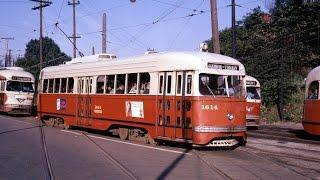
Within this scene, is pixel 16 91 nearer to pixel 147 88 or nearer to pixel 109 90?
pixel 109 90

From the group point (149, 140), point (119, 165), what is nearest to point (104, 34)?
point (149, 140)

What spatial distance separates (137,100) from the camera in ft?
58.7

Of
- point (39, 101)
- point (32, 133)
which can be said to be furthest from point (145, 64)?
point (39, 101)

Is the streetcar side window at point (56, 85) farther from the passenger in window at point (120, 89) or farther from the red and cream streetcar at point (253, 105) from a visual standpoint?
the red and cream streetcar at point (253, 105)

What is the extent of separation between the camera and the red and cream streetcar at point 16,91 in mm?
35781

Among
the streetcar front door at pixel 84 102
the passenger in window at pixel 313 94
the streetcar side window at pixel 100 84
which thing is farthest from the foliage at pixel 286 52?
the streetcar side window at pixel 100 84

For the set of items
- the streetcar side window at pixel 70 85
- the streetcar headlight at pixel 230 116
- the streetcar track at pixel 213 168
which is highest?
the streetcar side window at pixel 70 85

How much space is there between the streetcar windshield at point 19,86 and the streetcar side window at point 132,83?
19.4 m

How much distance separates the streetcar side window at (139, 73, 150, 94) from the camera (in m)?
17.4

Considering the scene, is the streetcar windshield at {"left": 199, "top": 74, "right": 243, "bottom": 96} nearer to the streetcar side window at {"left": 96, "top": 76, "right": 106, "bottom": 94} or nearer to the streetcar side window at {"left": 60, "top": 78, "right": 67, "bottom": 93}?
the streetcar side window at {"left": 96, "top": 76, "right": 106, "bottom": 94}

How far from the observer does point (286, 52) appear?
38.7 metres

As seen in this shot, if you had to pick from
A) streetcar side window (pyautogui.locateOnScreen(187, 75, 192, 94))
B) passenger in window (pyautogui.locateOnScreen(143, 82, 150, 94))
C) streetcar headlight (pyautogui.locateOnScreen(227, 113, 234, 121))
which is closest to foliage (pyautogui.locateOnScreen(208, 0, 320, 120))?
passenger in window (pyautogui.locateOnScreen(143, 82, 150, 94))

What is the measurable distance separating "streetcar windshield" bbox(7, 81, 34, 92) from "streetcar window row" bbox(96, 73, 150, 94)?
16.7 m

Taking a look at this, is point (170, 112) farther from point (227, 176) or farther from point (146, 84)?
point (227, 176)
